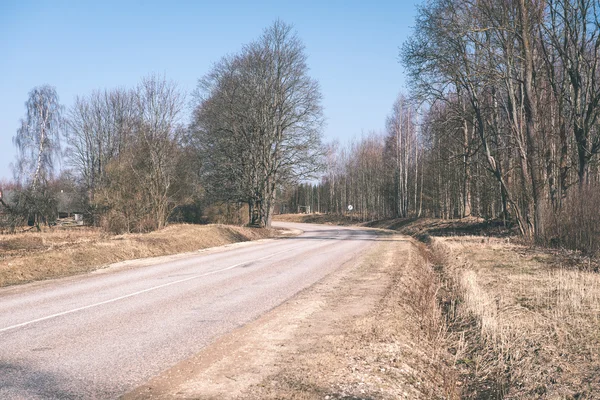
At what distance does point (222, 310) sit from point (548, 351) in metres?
5.20

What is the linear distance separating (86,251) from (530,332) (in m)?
14.0

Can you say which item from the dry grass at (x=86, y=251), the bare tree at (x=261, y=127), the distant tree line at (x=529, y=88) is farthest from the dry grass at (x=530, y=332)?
the bare tree at (x=261, y=127)

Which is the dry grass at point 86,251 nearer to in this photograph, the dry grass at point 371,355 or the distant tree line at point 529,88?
the dry grass at point 371,355

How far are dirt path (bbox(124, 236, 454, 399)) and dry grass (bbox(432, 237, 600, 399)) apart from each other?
0.72 meters

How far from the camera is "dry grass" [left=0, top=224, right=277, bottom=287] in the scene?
13031mm

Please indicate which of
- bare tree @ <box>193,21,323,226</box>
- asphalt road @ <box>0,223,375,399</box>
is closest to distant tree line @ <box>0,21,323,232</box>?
bare tree @ <box>193,21,323,226</box>

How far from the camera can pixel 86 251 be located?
15.9 m

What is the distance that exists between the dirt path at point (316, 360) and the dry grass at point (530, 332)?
2.37 feet

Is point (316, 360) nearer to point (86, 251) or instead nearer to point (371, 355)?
point (371, 355)

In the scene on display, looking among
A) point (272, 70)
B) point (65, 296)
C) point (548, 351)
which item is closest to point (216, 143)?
point (272, 70)

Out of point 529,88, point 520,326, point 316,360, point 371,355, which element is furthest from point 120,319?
point 529,88

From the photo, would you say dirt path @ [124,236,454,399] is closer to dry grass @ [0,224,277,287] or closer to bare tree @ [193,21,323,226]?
dry grass @ [0,224,277,287]

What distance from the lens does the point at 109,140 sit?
5388 cm

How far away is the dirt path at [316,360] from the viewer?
4.78 metres
